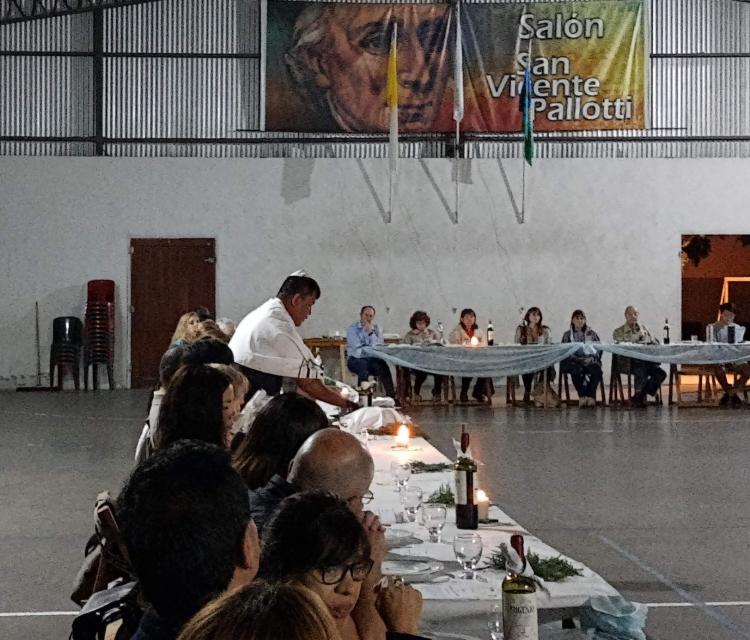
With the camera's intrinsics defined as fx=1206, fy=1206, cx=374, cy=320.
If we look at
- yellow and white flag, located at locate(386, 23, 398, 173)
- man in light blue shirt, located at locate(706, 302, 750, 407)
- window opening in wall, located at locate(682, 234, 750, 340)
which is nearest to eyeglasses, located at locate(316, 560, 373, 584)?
man in light blue shirt, located at locate(706, 302, 750, 407)

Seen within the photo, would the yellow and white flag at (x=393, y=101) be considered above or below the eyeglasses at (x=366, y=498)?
above

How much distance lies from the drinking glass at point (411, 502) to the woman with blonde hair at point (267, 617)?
268cm

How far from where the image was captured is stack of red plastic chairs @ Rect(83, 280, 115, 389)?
16312mm

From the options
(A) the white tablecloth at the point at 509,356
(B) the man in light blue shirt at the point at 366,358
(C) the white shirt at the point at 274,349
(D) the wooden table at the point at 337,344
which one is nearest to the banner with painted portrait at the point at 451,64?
(D) the wooden table at the point at 337,344

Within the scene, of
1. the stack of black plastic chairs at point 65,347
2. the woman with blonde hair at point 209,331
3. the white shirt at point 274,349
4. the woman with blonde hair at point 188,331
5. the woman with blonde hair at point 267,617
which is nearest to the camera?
the woman with blonde hair at point 267,617

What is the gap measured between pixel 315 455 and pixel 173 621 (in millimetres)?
1299

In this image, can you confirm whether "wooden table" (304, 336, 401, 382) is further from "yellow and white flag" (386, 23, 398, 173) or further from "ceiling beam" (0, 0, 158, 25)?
"ceiling beam" (0, 0, 158, 25)

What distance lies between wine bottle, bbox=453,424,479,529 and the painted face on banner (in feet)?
43.7

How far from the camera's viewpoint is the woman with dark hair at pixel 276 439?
3.61 meters

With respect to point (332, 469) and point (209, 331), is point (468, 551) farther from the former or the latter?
point (209, 331)

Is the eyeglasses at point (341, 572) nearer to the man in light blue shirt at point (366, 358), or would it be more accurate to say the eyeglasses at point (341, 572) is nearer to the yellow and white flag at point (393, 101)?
the man in light blue shirt at point (366, 358)

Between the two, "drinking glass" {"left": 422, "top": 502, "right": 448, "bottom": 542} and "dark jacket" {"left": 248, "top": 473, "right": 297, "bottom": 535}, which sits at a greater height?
"dark jacket" {"left": 248, "top": 473, "right": 297, "bottom": 535}

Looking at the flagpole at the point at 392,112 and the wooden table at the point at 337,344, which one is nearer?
the flagpole at the point at 392,112

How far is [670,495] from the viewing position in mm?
7699
